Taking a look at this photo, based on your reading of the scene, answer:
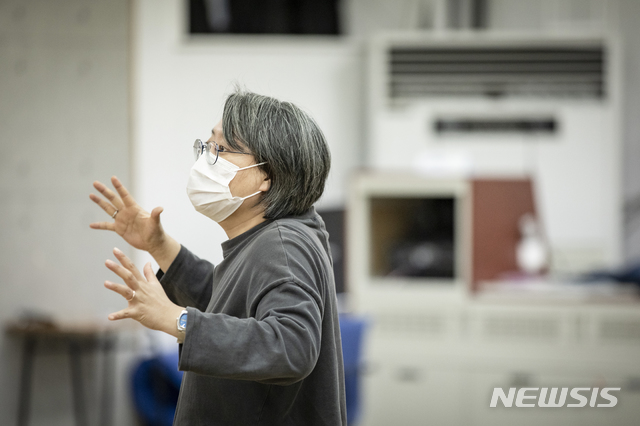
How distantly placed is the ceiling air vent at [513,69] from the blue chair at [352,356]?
1861 mm

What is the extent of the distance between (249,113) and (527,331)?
6.57ft

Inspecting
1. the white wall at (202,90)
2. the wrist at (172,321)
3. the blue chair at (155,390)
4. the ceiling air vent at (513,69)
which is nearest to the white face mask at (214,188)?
the wrist at (172,321)

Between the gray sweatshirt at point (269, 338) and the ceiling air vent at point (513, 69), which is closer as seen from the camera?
the gray sweatshirt at point (269, 338)

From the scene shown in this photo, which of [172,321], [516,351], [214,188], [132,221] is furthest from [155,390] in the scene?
[172,321]

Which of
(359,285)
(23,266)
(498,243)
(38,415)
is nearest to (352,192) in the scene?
(359,285)

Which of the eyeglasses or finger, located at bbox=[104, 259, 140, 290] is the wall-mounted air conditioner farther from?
finger, located at bbox=[104, 259, 140, 290]

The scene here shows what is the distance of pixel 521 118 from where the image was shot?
151 inches

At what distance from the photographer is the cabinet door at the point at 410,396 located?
2650mm

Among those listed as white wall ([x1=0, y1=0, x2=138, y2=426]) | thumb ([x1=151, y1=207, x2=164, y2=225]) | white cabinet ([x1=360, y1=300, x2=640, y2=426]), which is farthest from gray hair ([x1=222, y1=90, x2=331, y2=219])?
white wall ([x1=0, y1=0, x2=138, y2=426])

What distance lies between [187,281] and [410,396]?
1733 mm

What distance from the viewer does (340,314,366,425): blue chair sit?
2422 millimetres

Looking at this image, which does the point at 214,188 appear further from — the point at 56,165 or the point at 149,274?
the point at 56,165

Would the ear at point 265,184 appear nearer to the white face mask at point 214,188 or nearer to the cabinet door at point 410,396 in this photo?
the white face mask at point 214,188

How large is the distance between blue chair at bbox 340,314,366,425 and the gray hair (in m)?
1.44
